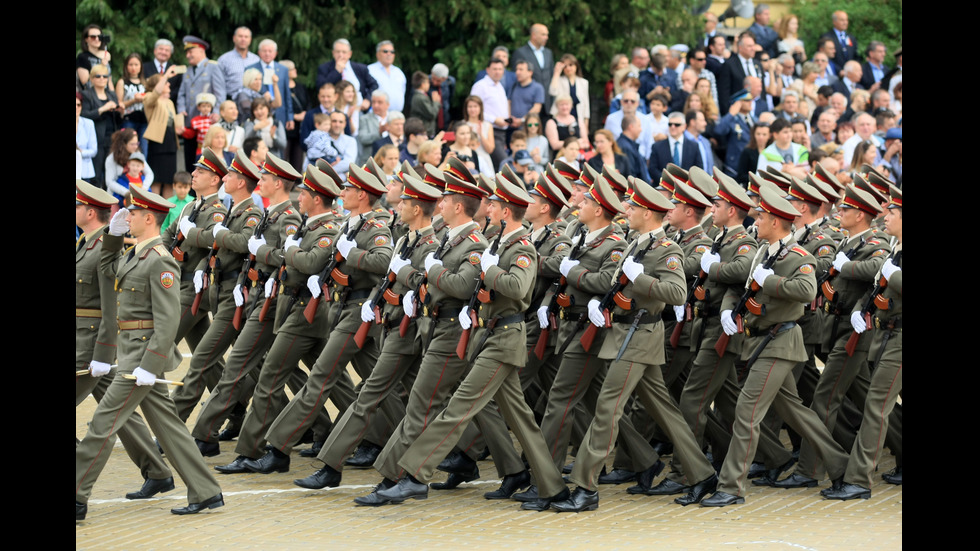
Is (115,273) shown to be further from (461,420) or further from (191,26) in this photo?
(191,26)

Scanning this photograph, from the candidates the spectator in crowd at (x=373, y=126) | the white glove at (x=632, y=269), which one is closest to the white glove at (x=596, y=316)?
the white glove at (x=632, y=269)

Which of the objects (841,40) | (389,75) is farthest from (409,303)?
(841,40)

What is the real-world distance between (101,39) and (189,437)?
789 cm

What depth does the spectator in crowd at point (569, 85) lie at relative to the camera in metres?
16.7

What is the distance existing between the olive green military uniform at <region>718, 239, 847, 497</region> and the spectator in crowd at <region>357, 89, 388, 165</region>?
7327 mm

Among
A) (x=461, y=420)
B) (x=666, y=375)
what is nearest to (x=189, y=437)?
(x=461, y=420)

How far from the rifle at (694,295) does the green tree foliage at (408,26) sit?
8.51 m

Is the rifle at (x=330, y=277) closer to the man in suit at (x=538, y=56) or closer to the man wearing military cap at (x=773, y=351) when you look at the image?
the man wearing military cap at (x=773, y=351)

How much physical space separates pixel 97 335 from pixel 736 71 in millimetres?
11664

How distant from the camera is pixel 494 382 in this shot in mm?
7836

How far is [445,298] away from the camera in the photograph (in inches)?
315

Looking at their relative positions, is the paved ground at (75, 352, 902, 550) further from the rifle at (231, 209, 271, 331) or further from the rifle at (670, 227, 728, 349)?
the rifle at (231, 209, 271, 331)

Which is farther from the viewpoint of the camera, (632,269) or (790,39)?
(790,39)

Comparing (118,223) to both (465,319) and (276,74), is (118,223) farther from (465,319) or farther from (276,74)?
(276,74)
